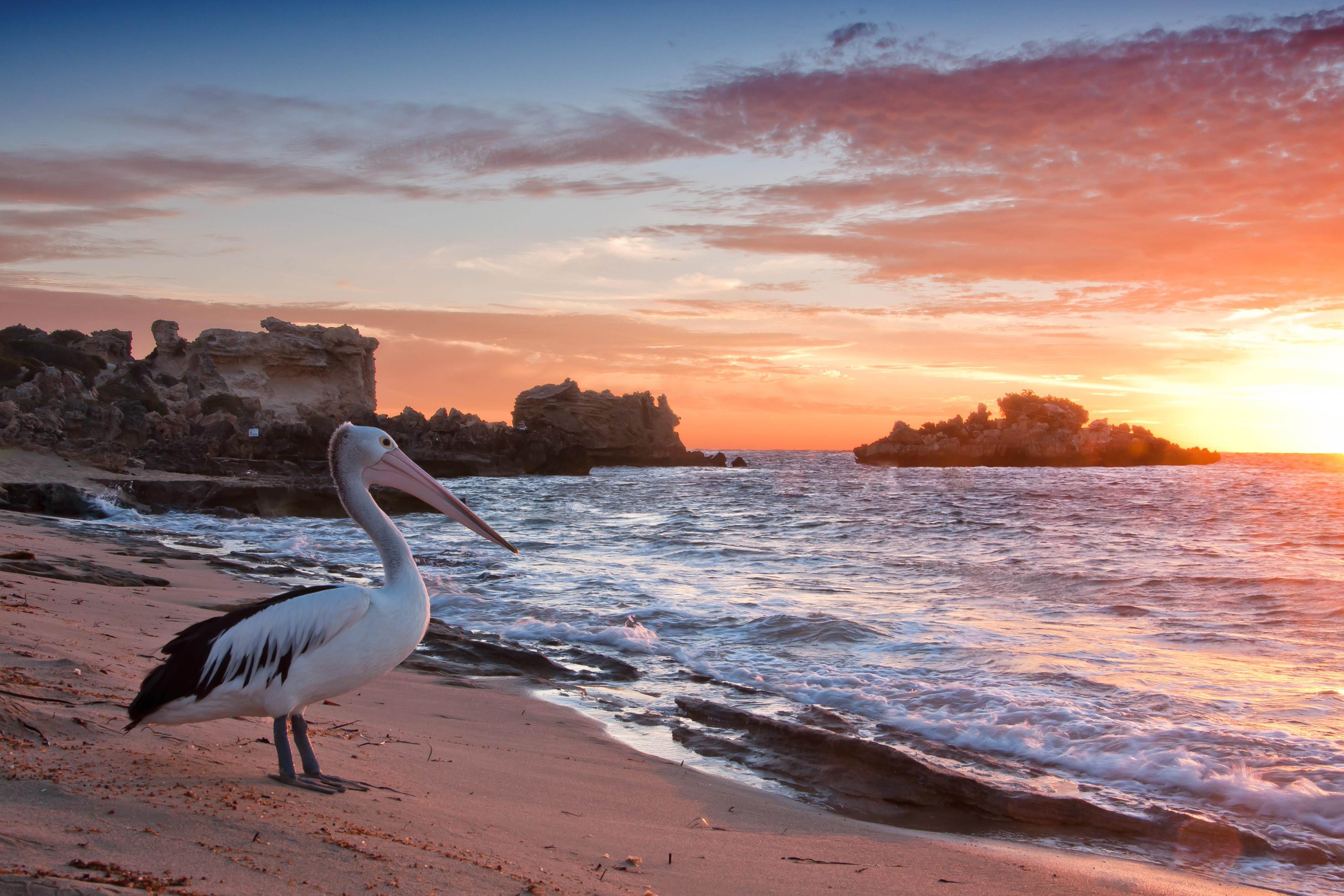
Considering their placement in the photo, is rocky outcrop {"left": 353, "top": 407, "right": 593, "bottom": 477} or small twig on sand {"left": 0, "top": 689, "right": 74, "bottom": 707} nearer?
small twig on sand {"left": 0, "top": 689, "right": 74, "bottom": 707}

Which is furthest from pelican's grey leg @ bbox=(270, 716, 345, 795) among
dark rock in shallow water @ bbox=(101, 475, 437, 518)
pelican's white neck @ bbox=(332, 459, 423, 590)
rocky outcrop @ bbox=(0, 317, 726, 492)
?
rocky outcrop @ bbox=(0, 317, 726, 492)

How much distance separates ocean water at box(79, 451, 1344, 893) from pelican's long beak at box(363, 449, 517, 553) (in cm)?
229

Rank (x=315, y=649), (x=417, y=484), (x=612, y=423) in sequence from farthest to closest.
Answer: (x=612, y=423) < (x=417, y=484) < (x=315, y=649)

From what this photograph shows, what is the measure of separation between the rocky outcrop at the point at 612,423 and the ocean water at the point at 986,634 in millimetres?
49628

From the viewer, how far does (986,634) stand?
9219 millimetres

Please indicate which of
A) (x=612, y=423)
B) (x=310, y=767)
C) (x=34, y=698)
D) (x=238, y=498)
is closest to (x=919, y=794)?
(x=310, y=767)

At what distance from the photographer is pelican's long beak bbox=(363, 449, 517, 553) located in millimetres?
3994

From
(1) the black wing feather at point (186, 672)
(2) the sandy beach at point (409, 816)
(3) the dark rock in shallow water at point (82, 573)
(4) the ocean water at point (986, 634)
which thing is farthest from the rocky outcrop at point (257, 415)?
(1) the black wing feather at point (186, 672)

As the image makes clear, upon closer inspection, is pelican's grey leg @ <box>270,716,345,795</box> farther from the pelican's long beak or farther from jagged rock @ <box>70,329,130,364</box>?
jagged rock @ <box>70,329,130,364</box>

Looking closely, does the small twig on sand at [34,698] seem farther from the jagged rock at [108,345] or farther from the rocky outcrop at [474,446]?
the jagged rock at [108,345]

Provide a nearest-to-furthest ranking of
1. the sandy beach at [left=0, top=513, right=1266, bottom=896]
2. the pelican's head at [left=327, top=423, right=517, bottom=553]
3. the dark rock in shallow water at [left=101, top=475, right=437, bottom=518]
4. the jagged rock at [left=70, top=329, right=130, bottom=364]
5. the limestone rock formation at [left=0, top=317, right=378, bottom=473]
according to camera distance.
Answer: the sandy beach at [left=0, top=513, right=1266, bottom=896]
the pelican's head at [left=327, top=423, right=517, bottom=553]
the dark rock in shallow water at [left=101, top=475, right=437, bottom=518]
the limestone rock formation at [left=0, top=317, right=378, bottom=473]
the jagged rock at [left=70, top=329, right=130, bottom=364]

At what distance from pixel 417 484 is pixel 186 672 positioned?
1.26 m

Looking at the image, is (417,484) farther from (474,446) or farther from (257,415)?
(257,415)

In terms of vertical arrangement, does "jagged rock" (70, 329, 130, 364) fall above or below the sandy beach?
above
